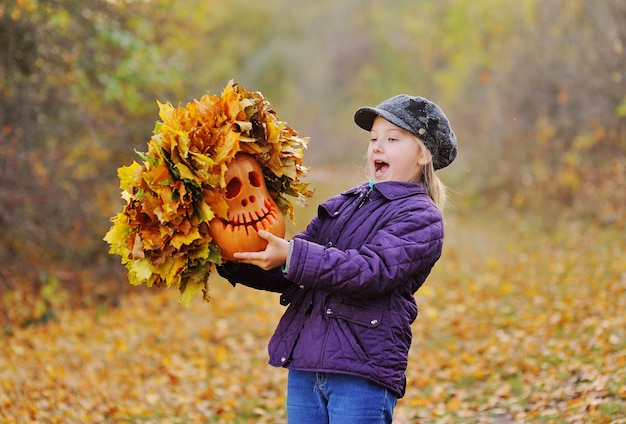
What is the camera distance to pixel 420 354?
25.9 feet

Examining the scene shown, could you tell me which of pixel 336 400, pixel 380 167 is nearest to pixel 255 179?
pixel 380 167

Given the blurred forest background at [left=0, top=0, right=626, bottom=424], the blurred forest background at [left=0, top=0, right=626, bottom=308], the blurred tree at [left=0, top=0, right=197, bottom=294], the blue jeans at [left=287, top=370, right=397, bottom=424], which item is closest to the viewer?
the blue jeans at [left=287, top=370, right=397, bottom=424]

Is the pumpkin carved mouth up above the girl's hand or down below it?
above

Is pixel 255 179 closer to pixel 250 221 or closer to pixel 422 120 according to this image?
pixel 250 221

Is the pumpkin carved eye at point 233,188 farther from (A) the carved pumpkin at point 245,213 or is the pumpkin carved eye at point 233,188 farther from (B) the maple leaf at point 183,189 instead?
(B) the maple leaf at point 183,189

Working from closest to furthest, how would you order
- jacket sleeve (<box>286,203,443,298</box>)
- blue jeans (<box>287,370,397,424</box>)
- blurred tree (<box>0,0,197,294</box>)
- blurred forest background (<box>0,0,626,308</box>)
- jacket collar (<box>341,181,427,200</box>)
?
jacket sleeve (<box>286,203,443,298</box>) < blue jeans (<box>287,370,397,424</box>) < jacket collar (<box>341,181,427,200</box>) < blurred tree (<box>0,0,197,294</box>) < blurred forest background (<box>0,0,626,308</box>)

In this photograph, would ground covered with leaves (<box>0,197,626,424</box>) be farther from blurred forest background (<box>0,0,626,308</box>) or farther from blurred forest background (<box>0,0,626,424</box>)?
blurred forest background (<box>0,0,626,308</box>)

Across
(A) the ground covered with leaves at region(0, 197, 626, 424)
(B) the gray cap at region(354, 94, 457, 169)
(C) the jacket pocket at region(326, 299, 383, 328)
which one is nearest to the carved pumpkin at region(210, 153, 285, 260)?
(C) the jacket pocket at region(326, 299, 383, 328)

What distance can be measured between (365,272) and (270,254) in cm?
37

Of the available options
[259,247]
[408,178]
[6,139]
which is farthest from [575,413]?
[6,139]

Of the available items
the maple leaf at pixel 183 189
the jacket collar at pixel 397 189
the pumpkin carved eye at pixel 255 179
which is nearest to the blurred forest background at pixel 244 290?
the jacket collar at pixel 397 189

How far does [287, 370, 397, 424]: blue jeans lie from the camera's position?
2846 mm

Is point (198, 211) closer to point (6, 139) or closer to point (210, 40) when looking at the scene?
point (6, 139)

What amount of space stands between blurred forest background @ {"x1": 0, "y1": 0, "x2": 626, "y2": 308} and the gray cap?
5.85 m
